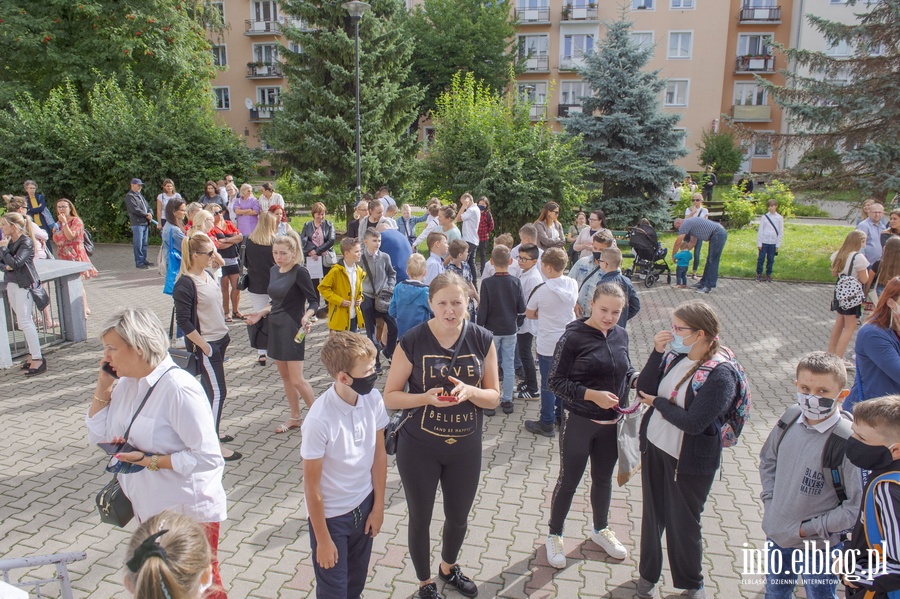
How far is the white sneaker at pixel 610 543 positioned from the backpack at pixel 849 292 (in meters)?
5.19

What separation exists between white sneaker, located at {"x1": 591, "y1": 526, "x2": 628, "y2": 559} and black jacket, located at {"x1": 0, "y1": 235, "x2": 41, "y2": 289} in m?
7.49

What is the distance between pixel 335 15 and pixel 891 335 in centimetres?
1878

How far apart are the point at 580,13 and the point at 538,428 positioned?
41.3 metres

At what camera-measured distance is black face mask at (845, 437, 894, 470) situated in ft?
9.67

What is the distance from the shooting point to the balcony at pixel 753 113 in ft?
137

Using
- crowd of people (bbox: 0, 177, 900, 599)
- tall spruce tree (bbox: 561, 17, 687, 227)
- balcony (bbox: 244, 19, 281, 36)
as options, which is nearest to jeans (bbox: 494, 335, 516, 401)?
crowd of people (bbox: 0, 177, 900, 599)

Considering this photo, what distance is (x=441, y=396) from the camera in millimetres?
3555

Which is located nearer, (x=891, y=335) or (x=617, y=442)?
(x=617, y=442)

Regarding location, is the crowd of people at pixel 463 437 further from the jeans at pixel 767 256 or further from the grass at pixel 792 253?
the grass at pixel 792 253

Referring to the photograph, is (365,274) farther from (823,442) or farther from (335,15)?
(335,15)

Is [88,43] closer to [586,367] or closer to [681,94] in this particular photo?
[586,367]

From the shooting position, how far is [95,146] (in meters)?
19.8

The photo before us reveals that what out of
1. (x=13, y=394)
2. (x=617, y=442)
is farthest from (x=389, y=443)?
(x=13, y=394)

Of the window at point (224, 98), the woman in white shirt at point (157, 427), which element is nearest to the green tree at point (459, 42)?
the window at point (224, 98)
